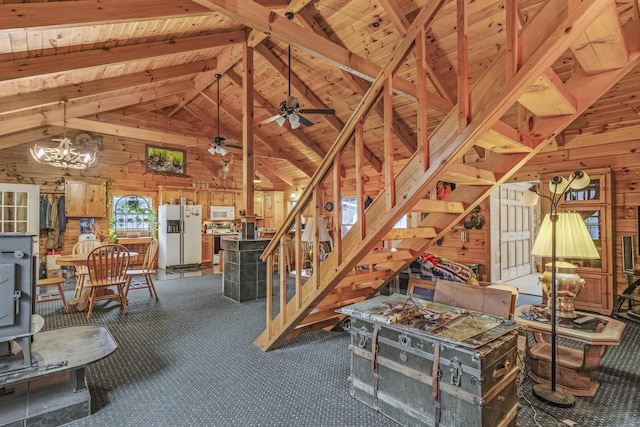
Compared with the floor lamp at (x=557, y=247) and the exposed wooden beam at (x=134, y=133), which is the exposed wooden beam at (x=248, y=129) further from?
the floor lamp at (x=557, y=247)

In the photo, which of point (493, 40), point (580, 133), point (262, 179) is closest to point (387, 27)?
point (493, 40)

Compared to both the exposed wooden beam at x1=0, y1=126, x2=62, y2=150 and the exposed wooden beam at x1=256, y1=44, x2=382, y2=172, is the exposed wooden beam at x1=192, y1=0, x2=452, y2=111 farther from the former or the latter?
the exposed wooden beam at x1=0, y1=126, x2=62, y2=150

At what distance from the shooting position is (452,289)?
2533 mm

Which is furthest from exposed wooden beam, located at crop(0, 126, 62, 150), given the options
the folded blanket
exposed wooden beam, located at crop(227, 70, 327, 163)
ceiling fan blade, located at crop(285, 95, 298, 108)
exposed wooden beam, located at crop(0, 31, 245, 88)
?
the folded blanket

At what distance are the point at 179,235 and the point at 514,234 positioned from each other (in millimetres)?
7934

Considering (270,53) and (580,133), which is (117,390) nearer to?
(270,53)

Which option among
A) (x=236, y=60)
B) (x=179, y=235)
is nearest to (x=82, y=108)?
(x=236, y=60)

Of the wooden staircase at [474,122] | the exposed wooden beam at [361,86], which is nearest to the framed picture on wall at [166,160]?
the exposed wooden beam at [361,86]

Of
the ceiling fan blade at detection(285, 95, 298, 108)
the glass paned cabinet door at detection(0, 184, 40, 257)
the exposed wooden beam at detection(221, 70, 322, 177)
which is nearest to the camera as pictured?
the ceiling fan blade at detection(285, 95, 298, 108)

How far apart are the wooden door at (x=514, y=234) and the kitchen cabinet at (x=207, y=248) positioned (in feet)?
24.0

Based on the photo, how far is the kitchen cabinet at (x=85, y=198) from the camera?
7180 mm

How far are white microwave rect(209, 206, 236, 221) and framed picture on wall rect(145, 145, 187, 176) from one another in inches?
53.8

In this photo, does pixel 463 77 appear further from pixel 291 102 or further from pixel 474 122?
pixel 291 102

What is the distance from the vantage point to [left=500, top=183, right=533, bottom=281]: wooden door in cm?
609
